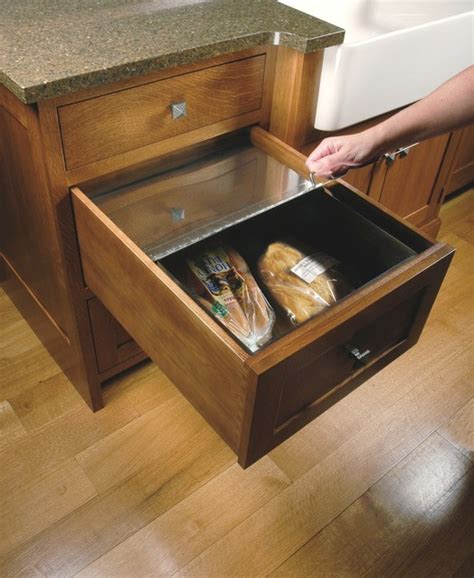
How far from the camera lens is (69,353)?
46.5 inches

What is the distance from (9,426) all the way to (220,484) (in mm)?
436

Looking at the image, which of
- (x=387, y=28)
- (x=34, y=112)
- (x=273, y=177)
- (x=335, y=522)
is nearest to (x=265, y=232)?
(x=273, y=177)

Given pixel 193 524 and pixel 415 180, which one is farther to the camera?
pixel 415 180

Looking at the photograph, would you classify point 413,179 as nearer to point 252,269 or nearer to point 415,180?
point 415,180

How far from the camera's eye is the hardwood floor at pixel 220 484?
101cm

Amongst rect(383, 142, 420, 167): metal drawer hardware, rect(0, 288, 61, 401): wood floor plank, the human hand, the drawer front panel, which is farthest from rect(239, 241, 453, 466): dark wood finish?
rect(0, 288, 61, 401): wood floor plank

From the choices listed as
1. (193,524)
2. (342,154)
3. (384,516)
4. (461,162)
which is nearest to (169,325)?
(342,154)

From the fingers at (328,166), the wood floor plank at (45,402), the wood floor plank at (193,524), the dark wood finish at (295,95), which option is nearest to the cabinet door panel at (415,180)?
the dark wood finish at (295,95)

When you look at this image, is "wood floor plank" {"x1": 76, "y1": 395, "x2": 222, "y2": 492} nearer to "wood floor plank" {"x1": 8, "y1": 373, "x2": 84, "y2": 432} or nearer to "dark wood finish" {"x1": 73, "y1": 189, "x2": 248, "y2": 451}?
"wood floor plank" {"x1": 8, "y1": 373, "x2": 84, "y2": 432}

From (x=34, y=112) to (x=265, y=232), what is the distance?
42 centimetres

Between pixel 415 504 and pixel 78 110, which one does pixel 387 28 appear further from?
pixel 415 504

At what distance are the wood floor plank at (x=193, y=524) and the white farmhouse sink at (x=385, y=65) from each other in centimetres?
67

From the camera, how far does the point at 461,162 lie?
5.66 ft

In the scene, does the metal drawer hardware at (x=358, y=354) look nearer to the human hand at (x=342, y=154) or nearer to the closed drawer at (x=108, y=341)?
the human hand at (x=342, y=154)
